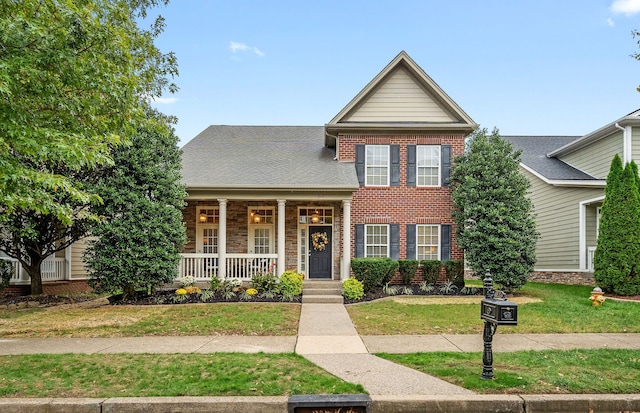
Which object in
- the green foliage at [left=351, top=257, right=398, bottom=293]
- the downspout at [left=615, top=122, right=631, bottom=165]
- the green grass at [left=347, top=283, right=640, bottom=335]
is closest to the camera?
the green grass at [left=347, top=283, right=640, bottom=335]

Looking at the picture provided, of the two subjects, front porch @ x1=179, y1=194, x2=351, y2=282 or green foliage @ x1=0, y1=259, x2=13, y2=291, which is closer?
green foliage @ x1=0, y1=259, x2=13, y2=291

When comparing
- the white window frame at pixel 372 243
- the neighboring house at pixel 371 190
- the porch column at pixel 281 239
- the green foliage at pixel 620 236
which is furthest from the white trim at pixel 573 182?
the porch column at pixel 281 239

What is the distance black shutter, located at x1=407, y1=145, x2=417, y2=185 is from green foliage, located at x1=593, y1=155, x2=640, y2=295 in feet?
19.2

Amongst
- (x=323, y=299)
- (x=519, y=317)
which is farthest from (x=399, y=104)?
(x=519, y=317)

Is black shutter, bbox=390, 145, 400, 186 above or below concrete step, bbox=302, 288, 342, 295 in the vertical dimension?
above

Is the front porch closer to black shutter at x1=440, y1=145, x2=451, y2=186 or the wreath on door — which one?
the wreath on door

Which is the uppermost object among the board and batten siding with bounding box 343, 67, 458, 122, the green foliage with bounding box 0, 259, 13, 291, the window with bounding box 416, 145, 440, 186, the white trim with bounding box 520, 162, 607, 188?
the board and batten siding with bounding box 343, 67, 458, 122

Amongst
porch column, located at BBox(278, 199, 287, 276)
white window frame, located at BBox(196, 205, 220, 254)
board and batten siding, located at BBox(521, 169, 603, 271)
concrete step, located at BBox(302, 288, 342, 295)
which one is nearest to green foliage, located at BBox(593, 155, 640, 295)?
board and batten siding, located at BBox(521, 169, 603, 271)

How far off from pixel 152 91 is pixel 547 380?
14090 millimetres

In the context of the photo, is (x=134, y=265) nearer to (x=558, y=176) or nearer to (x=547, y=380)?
(x=547, y=380)

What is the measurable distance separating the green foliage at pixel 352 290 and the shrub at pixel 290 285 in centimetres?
128

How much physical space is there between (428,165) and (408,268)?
11.8 ft

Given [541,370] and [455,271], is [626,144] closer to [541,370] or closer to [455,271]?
[455,271]

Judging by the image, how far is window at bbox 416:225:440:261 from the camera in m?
15.1
